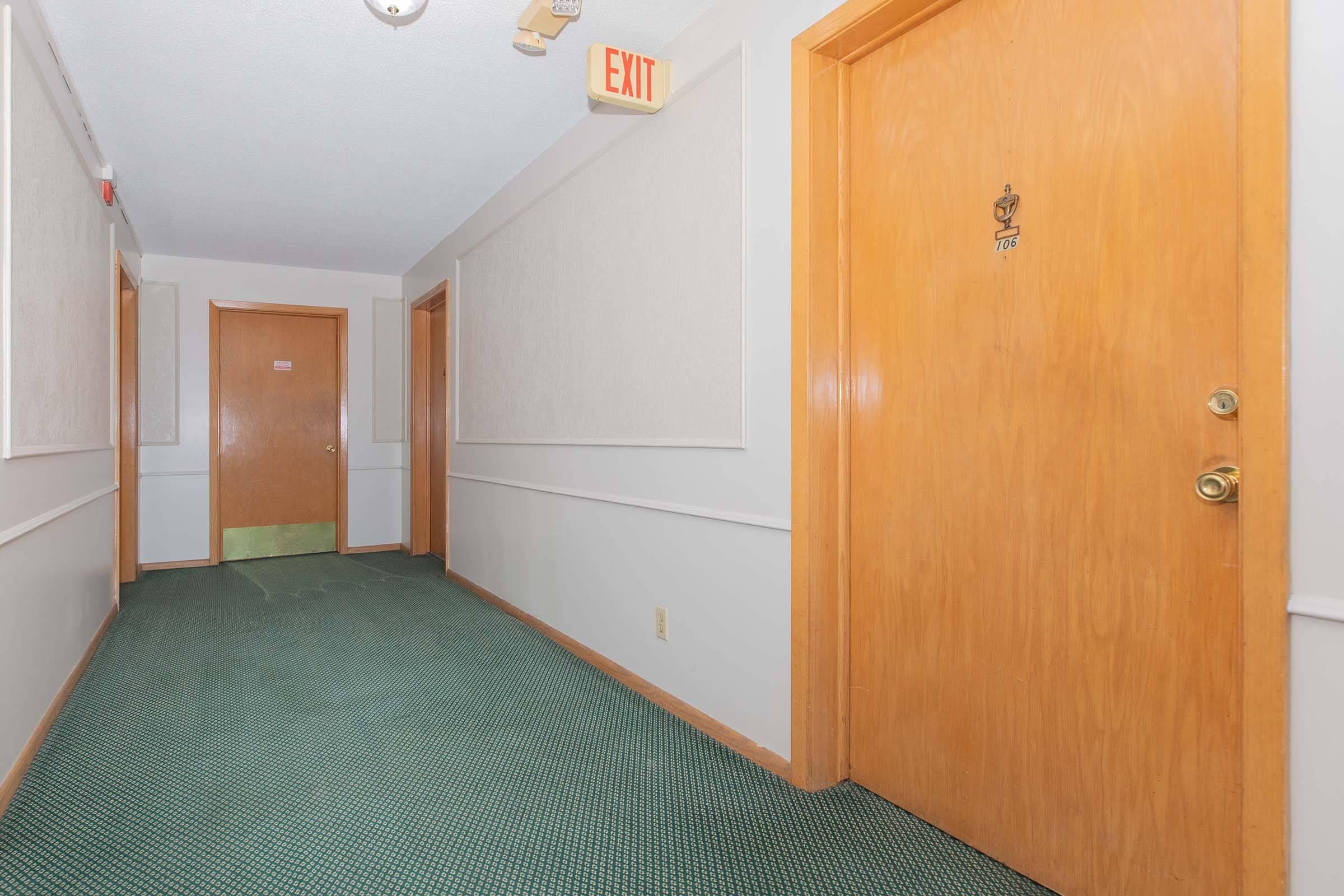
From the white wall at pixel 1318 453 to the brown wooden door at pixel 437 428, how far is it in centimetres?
486

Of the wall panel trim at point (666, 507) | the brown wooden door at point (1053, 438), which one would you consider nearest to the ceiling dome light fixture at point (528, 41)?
the brown wooden door at point (1053, 438)

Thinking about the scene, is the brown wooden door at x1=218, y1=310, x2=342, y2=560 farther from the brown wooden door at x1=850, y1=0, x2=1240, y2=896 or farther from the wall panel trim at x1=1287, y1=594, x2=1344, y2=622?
the wall panel trim at x1=1287, y1=594, x2=1344, y2=622

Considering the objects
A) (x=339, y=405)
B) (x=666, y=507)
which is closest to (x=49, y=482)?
(x=666, y=507)

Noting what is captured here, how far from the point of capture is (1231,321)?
1289mm

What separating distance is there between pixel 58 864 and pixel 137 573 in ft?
13.3

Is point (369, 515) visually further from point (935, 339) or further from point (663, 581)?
point (935, 339)

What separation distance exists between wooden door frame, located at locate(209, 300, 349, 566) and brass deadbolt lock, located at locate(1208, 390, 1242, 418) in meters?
5.89

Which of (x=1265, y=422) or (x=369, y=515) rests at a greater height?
(x=1265, y=422)

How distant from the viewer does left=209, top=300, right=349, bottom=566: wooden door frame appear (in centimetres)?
551

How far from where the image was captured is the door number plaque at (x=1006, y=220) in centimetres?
163

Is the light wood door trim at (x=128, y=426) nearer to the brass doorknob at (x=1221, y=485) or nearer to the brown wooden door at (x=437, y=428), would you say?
the brown wooden door at (x=437, y=428)

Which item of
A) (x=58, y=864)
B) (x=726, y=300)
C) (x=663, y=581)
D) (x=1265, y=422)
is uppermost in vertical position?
(x=726, y=300)

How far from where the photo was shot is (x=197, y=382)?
5488mm

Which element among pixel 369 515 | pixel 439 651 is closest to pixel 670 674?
pixel 439 651
